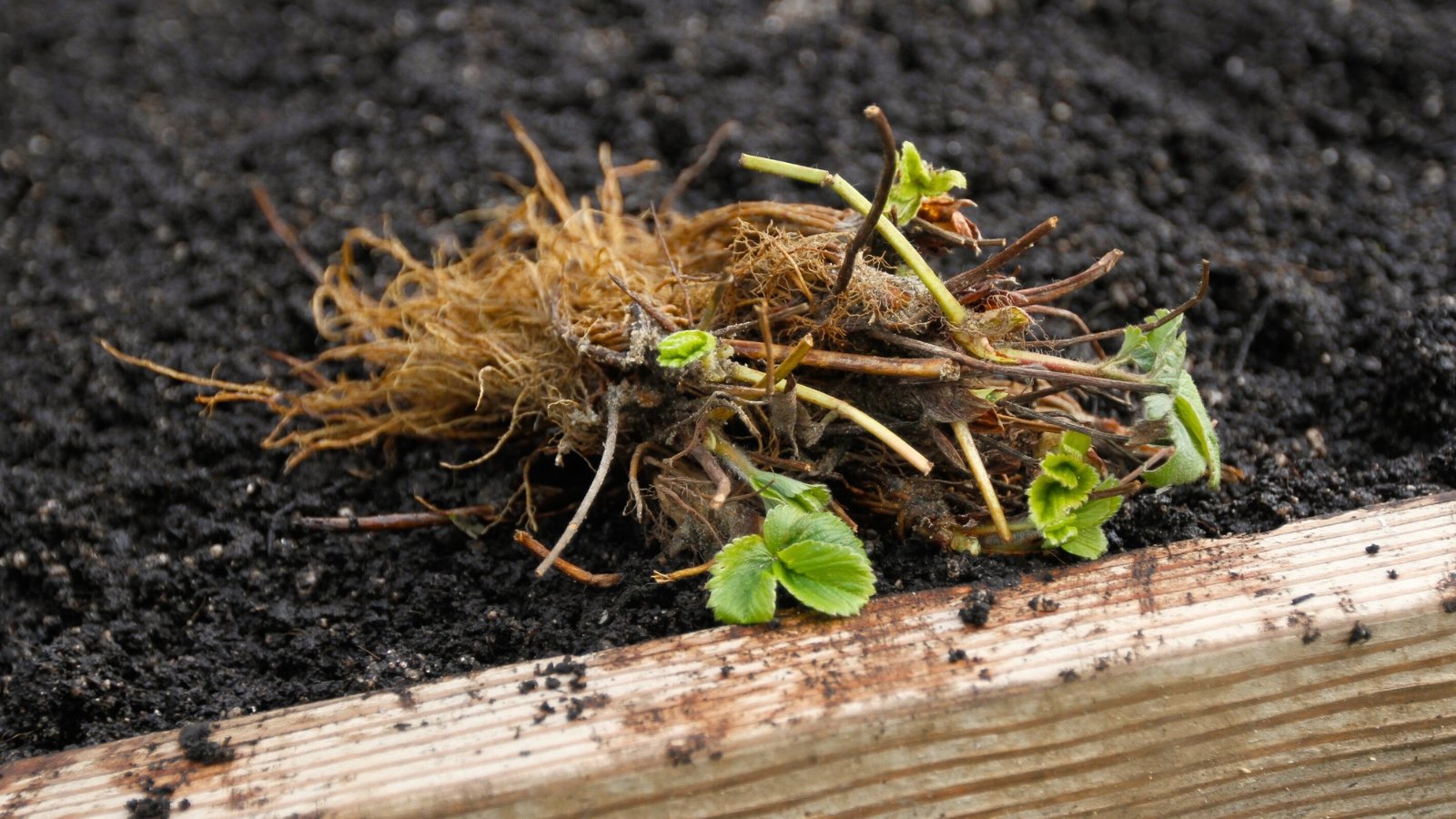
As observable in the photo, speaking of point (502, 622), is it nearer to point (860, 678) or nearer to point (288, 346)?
point (860, 678)

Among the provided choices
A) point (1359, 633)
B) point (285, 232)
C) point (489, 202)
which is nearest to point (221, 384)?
point (285, 232)

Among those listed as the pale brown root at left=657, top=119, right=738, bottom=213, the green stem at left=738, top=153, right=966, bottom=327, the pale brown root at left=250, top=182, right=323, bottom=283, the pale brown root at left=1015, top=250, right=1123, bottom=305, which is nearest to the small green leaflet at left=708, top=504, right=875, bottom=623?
the green stem at left=738, top=153, right=966, bottom=327

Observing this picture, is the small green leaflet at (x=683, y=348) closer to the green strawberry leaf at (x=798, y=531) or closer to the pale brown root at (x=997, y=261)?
the green strawberry leaf at (x=798, y=531)

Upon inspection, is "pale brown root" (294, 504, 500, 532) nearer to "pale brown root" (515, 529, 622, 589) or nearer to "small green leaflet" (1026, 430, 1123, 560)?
"pale brown root" (515, 529, 622, 589)

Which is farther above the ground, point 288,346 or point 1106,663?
point 1106,663

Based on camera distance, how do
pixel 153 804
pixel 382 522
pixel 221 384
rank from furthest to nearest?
1. pixel 221 384
2. pixel 382 522
3. pixel 153 804

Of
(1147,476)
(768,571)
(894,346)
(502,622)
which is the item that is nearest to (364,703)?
(502,622)

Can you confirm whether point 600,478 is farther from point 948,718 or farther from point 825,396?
point 948,718
